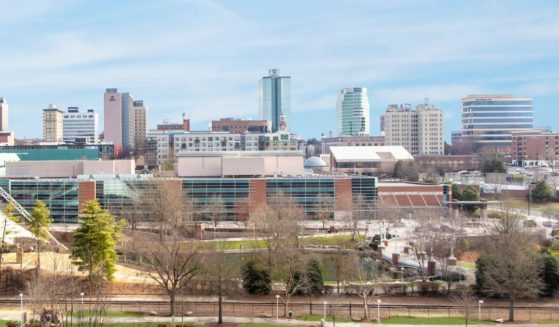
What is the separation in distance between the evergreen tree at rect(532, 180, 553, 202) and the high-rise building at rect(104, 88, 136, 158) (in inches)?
4089

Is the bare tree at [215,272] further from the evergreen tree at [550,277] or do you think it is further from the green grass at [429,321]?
the evergreen tree at [550,277]

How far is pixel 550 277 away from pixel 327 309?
11.4 m

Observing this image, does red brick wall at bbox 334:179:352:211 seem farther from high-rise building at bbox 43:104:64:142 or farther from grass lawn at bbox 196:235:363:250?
high-rise building at bbox 43:104:64:142

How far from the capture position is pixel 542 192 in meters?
76.7

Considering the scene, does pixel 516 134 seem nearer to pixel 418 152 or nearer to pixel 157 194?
pixel 418 152

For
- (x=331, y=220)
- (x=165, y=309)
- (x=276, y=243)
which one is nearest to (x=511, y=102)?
(x=331, y=220)

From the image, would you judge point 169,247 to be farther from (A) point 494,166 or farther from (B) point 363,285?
(A) point 494,166

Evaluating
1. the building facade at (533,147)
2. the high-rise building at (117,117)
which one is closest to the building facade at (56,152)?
the high-rise building at (117,117)

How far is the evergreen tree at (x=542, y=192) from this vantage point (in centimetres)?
7675

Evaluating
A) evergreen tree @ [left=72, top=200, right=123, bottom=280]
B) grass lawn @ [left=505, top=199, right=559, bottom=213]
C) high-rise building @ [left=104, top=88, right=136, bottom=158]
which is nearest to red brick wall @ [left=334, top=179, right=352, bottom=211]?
grass lawn @ [left=505, top=199, right=559, bottom=213]

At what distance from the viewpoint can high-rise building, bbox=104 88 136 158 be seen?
162875 mm

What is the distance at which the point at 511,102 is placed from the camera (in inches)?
6196

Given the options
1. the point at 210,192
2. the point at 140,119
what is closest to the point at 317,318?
the point at 210,192

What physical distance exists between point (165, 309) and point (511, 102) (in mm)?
142005
